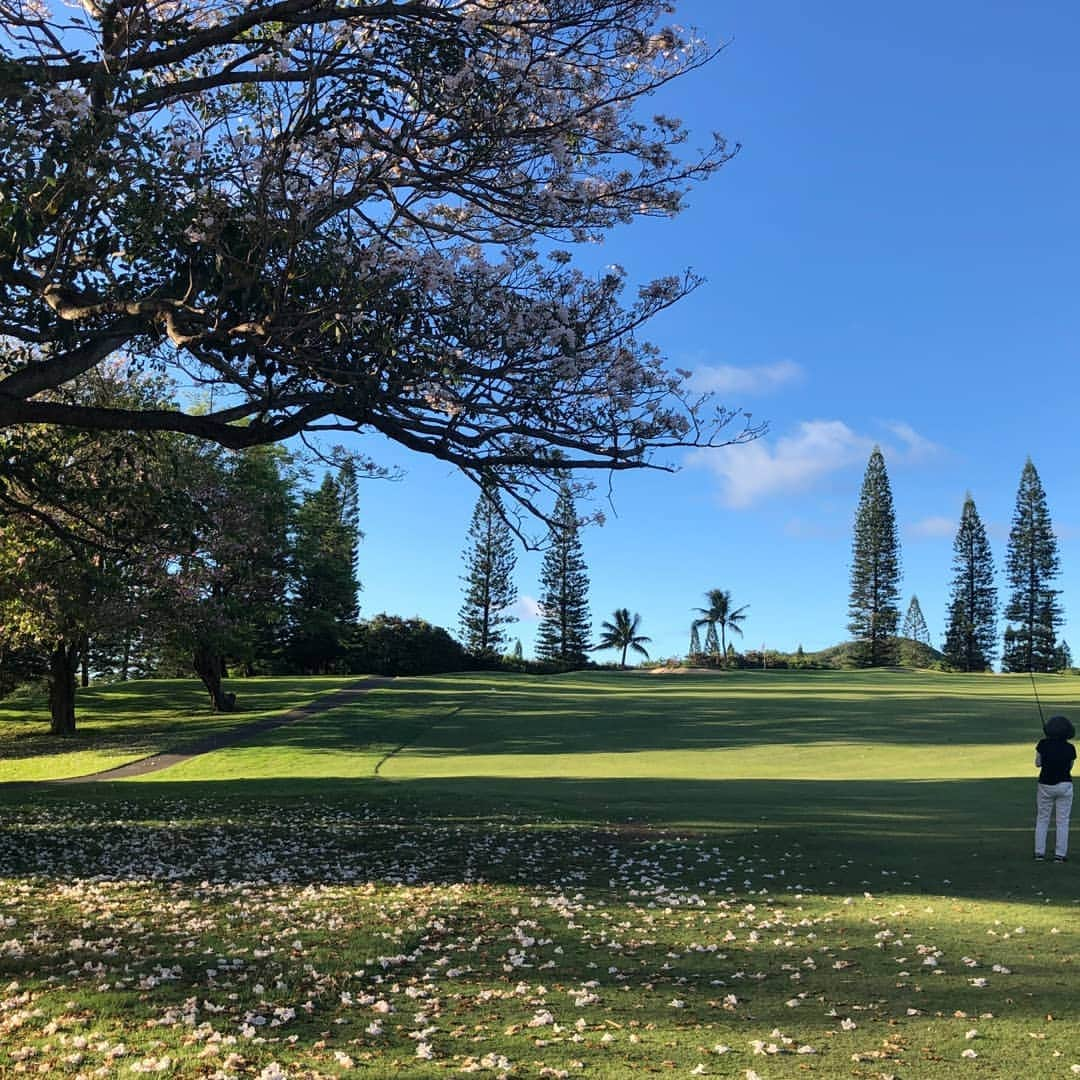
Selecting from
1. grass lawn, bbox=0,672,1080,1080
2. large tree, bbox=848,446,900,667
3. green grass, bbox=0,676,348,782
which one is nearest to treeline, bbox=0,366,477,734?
green grass, bbox=0,676,348,782

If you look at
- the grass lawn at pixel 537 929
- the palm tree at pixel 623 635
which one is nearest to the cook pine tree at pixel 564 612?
the palm tree at pixel 623 635

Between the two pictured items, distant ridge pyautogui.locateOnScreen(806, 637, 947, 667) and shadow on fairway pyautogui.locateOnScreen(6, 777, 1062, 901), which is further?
distant ridge pyautogui.locateOnScreen(806, 637, 947, 667)

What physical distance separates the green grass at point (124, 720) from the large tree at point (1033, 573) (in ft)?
193

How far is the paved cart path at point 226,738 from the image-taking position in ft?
86.4

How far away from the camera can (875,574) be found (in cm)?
8081

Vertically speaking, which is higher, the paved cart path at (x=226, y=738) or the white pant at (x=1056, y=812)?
the white pant at (x=1056, y=812)

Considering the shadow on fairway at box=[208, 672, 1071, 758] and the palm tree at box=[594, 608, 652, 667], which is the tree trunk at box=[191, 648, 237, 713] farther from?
the palm tree at box=[594, 608, 652, 667]

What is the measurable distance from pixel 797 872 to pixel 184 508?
930 cm

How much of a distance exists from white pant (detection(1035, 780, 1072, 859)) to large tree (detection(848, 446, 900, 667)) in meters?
73.3

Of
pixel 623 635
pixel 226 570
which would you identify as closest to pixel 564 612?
pixel 623 635

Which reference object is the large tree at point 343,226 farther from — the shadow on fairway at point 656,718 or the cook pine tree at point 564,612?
the cook pine tree at point 564,612

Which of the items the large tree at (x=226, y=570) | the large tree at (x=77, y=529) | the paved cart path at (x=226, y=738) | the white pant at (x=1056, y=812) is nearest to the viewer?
the white pant at (x=1056, y=812)

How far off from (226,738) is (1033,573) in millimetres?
69796

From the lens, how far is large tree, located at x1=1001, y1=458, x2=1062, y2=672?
77875 millimetres
